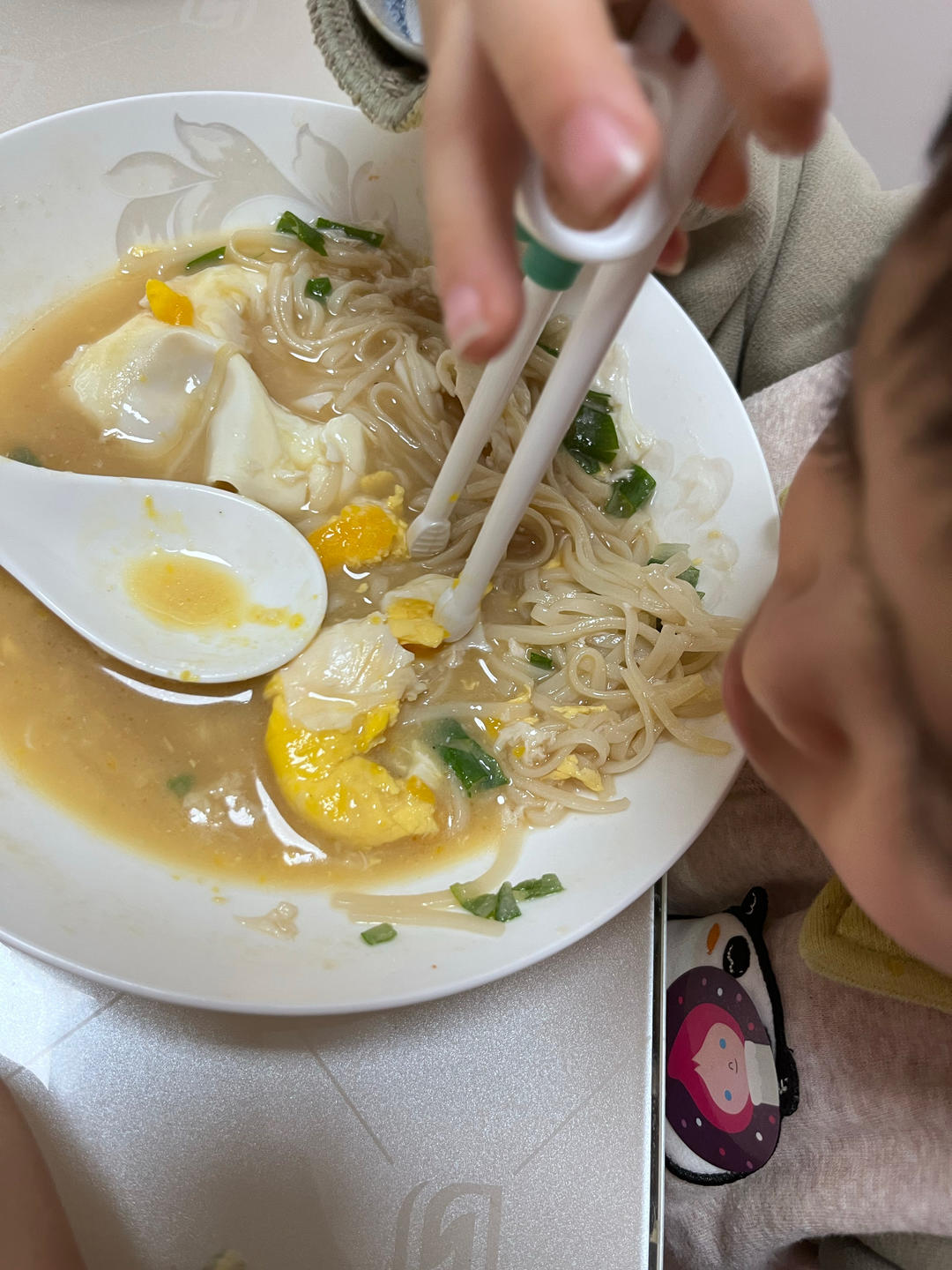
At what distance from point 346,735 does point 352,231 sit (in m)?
0.90

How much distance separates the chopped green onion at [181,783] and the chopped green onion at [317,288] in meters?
0.82

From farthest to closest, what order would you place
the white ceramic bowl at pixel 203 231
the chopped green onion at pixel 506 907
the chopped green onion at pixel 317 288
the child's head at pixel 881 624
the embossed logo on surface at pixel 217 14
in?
the embossed logo on surface at pixel 217 14
the chopped green onion at pixel 317 288
the chopped green onion at pixel 506 907
the white ceramic bowl at pixel 203 231
the child's head at pixel 881 624

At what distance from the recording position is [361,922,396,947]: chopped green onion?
934mm

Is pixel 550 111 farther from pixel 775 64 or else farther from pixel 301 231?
pixel 301 231

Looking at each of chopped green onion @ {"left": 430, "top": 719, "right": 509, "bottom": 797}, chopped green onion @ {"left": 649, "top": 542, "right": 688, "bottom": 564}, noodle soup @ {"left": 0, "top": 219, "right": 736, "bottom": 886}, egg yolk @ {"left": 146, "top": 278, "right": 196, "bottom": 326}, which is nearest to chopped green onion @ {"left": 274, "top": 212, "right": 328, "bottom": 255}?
noodle soup @ {"left": 0, "top": 219, "right": 736, "bottom": 886}

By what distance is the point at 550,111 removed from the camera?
1.27 feet

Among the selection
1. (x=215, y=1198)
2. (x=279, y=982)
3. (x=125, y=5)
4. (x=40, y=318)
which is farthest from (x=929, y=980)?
(x=125, y=5)

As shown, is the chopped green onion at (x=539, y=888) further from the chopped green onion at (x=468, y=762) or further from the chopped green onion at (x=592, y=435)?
the chopped green onion at (x=592, y=435)

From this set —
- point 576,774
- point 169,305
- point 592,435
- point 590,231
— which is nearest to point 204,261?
point 169,305

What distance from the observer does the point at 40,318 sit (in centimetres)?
129

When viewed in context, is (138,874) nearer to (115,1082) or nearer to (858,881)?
(115,1082)

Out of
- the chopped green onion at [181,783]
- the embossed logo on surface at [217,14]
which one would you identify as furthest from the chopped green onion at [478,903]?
the embossed logo on surface at [217,14]

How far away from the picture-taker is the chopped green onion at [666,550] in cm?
122

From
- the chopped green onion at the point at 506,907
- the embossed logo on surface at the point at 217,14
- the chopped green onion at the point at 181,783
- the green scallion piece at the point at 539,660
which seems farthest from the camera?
the embossed logo on surface at the point at 217,14
